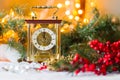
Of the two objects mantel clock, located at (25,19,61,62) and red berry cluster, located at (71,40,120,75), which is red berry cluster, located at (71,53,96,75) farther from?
mantel clock, located at (25,19,61,62)

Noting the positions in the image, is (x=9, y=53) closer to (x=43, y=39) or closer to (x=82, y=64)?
(x=43, y=39)

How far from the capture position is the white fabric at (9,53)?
7.93ft

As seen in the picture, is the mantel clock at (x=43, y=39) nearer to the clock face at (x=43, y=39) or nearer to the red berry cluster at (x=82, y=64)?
the clock face at (x=43, y=39)

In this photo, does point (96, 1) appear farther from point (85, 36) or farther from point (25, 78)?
point (25, 78)

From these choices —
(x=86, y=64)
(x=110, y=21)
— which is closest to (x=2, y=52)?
(x=110, y=21)

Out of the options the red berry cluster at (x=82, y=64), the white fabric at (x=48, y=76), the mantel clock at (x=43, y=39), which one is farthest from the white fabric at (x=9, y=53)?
the red berry cluster at (x=82, y=64)

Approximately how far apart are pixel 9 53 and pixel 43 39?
2.04ft

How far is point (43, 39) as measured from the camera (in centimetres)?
191

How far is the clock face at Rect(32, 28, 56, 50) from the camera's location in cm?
192

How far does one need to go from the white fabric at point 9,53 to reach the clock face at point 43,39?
53cm

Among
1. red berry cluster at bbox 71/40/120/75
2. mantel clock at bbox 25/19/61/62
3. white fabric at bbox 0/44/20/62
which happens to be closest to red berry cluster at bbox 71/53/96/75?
red berry cluster at bbox 71/40/120/75

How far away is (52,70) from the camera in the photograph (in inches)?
67.0

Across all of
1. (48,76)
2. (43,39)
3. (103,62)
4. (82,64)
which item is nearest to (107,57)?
(103,62)

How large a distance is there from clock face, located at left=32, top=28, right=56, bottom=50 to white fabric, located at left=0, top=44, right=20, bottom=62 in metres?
0.53
